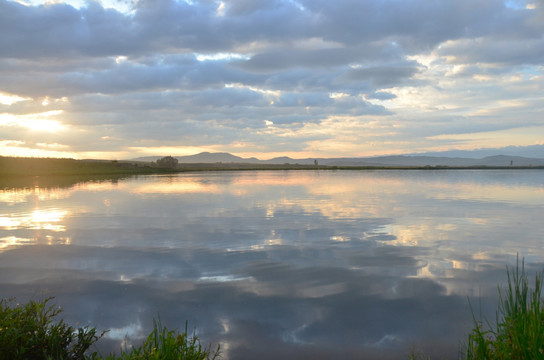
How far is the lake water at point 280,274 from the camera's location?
934 cm

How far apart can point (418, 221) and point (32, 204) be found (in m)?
33.1

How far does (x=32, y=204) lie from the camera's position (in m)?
36.1

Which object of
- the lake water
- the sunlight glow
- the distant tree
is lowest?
the lake water

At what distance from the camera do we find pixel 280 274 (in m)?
14.0

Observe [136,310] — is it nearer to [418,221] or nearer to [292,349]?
[292,349]

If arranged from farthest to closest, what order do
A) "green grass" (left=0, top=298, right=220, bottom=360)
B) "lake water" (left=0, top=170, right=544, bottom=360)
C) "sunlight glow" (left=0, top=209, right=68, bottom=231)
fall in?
"sunlight glow" (left=0, top=209, right=68, bottom=231) → "lake water" (left=0, top=170, right=544, bottom=360) → "green grass" (left=0, top=298, right=220, bottom=360)

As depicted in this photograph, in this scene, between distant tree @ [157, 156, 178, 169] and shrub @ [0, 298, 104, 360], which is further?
distant tree @ [157, 156, 178, 169]

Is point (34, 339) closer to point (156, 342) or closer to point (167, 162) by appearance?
point (156, 342)

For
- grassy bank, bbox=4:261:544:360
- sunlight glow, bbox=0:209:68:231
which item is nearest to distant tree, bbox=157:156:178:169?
sunlight glow, bbox=0:209:68:231

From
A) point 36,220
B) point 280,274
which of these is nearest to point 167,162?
point 36,220

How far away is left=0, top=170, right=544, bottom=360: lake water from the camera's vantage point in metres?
9.34

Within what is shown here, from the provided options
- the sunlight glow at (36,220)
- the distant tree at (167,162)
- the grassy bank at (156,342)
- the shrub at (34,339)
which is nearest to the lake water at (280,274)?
the sunlight glow at (36,220)

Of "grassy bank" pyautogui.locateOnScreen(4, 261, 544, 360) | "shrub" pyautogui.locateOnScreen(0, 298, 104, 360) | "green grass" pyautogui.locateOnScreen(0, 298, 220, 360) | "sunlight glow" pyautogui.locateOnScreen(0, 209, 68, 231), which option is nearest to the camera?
"grassy bank" pyautogui.locateOnScreen(4, 261, 544, 360)

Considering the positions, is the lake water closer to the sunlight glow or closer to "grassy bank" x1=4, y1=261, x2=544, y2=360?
the sunlight glow
